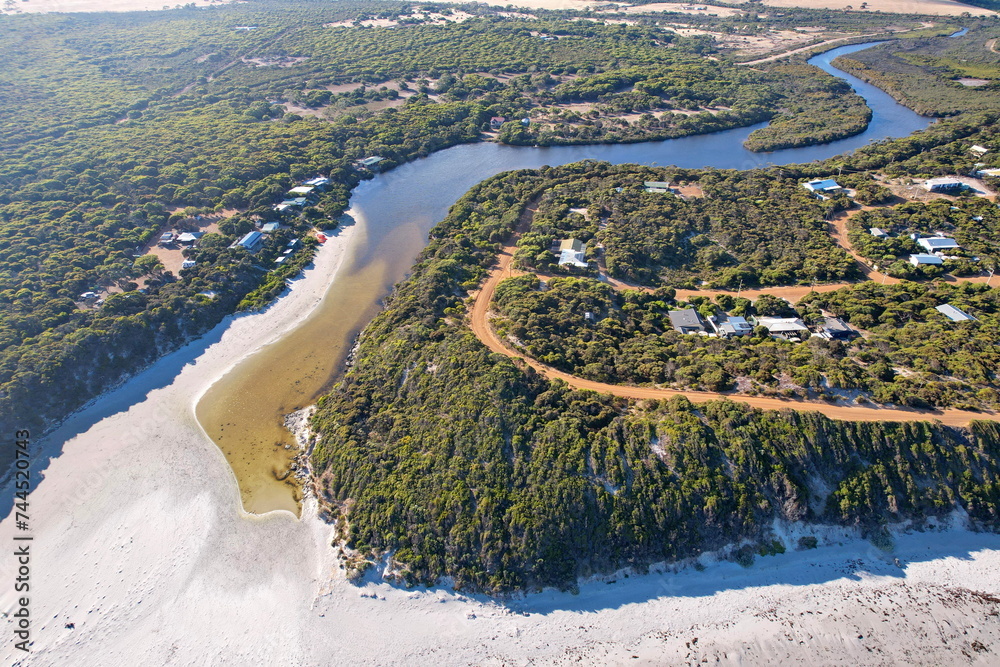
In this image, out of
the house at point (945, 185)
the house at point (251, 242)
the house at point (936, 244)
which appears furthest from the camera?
the house at point (945, 185)

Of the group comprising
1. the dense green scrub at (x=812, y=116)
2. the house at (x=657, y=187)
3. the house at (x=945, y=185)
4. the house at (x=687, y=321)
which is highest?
the dense green scrub at (x=812, y=116)

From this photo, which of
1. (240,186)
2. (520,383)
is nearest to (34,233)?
(240,186)

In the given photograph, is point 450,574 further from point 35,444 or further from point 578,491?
point 35,444

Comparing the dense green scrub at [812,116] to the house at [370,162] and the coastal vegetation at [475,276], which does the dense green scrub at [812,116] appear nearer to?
the coastal vegetation at [475,276]

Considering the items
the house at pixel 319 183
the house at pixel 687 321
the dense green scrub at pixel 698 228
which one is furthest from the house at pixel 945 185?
the house at pixel 319 183

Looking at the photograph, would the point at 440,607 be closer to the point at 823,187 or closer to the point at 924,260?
the point at 924,260

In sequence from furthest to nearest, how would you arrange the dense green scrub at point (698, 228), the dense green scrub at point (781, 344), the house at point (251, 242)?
the house at point (251, 242)
the dense green scrub at point (698, 228)
the dense green scrub at point (781, 344)

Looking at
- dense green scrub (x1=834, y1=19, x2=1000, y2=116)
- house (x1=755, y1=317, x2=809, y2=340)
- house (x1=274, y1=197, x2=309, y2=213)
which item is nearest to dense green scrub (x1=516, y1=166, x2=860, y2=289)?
house (x1=755, y1=317, x2=809, y2=340)
